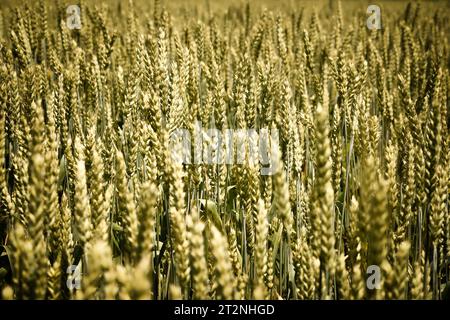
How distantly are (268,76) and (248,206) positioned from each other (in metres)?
0.83

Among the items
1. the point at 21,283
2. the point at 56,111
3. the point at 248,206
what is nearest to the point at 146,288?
the point at 21,283

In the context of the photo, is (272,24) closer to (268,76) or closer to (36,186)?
(268,76)

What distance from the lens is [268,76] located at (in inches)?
77.8

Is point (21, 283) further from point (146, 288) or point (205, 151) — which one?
point (205, 151)

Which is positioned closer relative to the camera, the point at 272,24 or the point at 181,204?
the point at 181,204

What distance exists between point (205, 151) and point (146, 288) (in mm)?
794

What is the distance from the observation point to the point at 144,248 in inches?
32.9

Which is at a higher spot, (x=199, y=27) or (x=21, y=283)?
(x=199, y=27)

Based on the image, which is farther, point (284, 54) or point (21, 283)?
point (284, 54)
